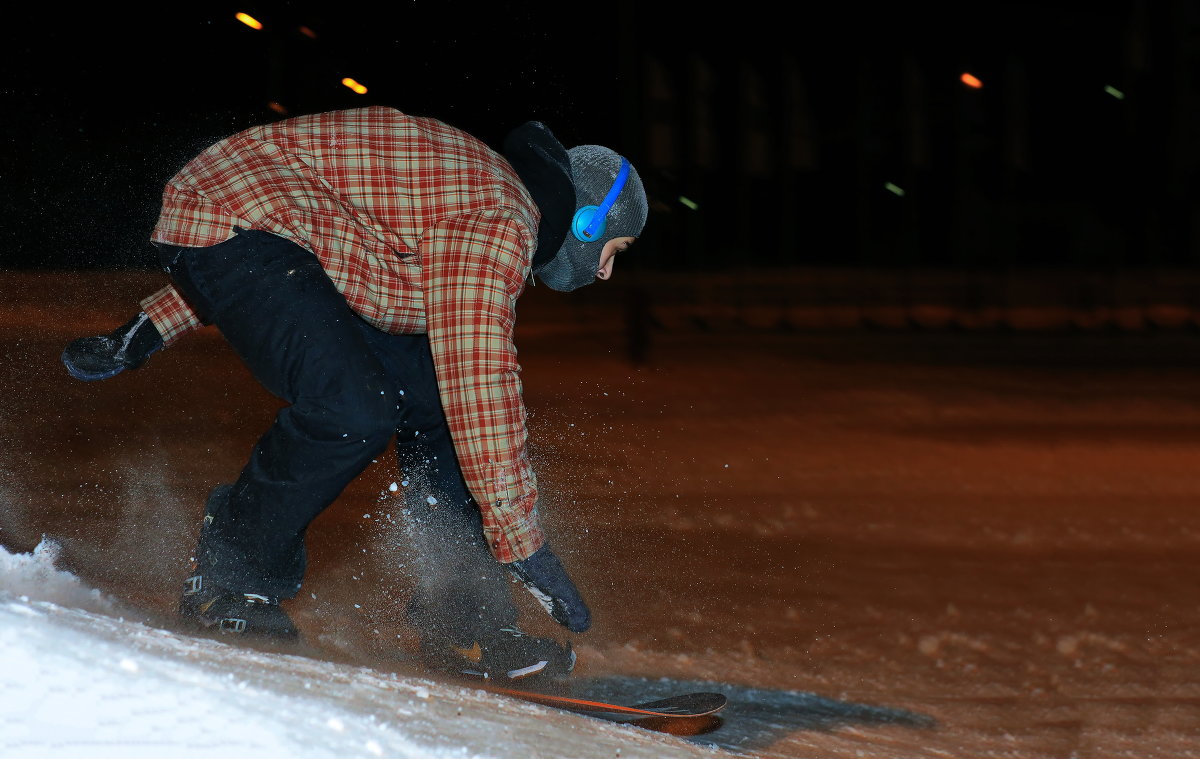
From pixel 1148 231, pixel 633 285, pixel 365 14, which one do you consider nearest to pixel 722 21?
pixel 365 14

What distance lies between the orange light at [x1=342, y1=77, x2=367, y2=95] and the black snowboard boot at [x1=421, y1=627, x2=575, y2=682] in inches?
521

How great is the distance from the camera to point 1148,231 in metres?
15.1

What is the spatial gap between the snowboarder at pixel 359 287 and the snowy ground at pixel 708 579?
0.26 m

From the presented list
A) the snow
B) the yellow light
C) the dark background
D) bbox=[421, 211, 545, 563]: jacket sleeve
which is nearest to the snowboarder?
bbox=[421, 211, 545, 563]: jacket sleeve

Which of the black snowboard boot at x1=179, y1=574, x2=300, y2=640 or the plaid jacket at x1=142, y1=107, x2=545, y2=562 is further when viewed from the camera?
the black snowboard boot at x1=179, y1=574, x2=300, y2=640

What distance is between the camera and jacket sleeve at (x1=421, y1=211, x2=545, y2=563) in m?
1.74

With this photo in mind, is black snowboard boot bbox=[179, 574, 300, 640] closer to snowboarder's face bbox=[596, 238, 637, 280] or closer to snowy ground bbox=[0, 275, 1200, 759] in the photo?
snowy ground bbox=[0, 275, 1200, 759]

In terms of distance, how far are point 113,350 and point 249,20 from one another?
13074 millimetres

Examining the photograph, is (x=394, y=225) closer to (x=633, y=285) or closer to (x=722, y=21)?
(x=633, y=285)

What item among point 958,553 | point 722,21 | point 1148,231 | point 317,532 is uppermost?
point 722,21

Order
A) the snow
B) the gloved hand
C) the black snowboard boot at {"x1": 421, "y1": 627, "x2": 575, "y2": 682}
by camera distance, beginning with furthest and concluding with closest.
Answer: the black snowboard boot at {"x1": 421, "y1": 627, "x2": 575, "y2": 682} → the gloved hand → the snow

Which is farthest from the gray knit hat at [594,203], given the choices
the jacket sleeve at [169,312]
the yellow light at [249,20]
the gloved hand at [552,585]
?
the yellow light at [249,20]

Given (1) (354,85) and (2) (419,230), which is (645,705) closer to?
(2) (419,230)

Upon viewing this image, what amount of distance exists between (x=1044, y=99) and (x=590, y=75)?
376 inches
